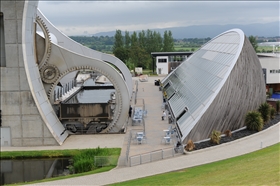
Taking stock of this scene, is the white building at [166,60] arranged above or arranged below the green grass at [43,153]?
above

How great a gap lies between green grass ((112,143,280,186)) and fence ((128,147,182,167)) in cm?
243

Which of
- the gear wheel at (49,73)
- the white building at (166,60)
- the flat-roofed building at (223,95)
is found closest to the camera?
the flat-roofed building at (223,95)

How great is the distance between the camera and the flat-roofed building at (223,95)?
2327cm

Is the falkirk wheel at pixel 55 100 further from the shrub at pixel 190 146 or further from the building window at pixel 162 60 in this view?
the building window at pixel 162 60

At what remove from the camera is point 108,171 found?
61.6 feet

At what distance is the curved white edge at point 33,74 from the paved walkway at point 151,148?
1.26m

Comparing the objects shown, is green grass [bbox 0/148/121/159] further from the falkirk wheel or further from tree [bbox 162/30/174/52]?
tree [bbox 162/30/174/52]

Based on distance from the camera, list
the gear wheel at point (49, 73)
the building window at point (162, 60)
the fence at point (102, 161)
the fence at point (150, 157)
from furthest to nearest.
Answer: the building window at point (162, 60) → the gear wheel at point (49, 73) → the fence at point (102, 161) → the fence at point (150, 157)

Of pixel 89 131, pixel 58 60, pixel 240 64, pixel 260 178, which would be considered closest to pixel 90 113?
pixel 89 131

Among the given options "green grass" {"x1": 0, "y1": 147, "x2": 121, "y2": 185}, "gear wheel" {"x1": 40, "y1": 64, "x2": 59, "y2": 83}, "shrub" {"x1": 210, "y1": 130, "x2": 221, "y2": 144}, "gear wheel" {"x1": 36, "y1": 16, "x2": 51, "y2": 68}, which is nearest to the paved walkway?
"shrub" {"x1": 210, "y1": 130, "x2": 221, "y2": 144}

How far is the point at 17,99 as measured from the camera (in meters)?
24.0

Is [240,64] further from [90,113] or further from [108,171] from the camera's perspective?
[108,171]

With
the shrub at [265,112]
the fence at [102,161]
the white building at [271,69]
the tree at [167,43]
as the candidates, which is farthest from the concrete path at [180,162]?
the tree at [167,43]

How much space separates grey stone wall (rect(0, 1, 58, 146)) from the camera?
23562mm
